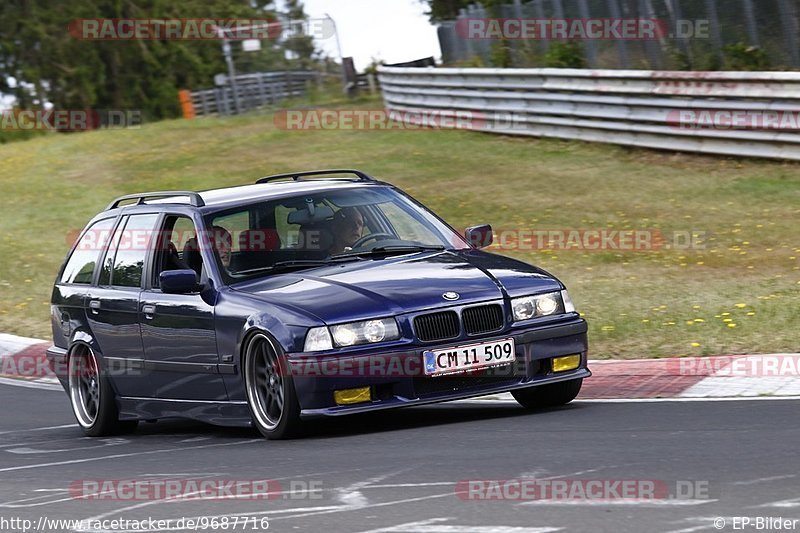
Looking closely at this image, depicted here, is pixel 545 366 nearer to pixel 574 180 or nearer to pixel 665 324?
pixel 665 324

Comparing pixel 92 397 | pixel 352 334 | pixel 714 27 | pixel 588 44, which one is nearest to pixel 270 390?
pixel 352 334

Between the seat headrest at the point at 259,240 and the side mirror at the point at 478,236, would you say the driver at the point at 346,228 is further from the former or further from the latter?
the side mirror at the point at 478,236

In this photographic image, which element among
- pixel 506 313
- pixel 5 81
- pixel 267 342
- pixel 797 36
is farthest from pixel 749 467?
pixel 5 81

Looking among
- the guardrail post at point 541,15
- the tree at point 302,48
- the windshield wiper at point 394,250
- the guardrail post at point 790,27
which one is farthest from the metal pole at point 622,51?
the tree at point 302,48

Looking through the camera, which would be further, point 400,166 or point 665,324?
point 400,166

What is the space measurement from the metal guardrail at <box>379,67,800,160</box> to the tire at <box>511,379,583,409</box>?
38.6ft

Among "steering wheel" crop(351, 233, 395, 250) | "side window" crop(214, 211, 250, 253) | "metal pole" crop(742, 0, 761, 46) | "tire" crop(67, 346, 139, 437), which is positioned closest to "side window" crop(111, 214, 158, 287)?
"tire" crop(67, 346, 139, 437)

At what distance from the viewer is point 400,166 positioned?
88.2 feet

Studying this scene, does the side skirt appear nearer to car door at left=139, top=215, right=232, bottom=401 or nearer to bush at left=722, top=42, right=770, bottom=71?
car door at left=139, top=215, right=232, bottom=401

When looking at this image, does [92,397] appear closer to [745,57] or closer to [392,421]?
[392,421]

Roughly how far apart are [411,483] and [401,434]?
5.21ft

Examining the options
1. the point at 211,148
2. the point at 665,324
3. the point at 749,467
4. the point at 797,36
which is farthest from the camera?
the point at 211,148

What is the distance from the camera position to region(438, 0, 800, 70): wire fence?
21.7 metres

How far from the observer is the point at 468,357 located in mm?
8148
